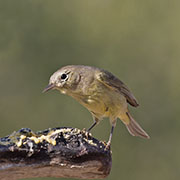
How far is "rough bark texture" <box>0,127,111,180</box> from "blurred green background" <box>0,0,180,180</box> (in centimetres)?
363

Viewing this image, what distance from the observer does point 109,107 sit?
4906 millimetres

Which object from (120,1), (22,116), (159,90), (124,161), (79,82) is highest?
(120,1)

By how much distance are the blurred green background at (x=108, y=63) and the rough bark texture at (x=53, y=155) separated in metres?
3.63

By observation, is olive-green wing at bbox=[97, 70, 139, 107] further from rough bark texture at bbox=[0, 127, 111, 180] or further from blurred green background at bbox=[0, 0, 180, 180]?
blurred green background at bbox=[0, 0, 180, 180]

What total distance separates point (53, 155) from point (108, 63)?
4.67m

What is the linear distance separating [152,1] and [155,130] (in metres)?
2.42

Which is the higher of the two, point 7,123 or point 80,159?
point 80,159

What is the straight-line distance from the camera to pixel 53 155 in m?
3.44

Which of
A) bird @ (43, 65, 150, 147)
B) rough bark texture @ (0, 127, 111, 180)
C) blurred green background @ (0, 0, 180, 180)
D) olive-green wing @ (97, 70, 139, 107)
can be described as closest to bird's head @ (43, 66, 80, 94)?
bird @ (43, 65, 150, 147)

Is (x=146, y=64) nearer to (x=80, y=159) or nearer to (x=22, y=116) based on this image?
(x=22, y=116)

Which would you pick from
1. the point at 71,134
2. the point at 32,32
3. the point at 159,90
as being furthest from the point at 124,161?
the point at 71,134

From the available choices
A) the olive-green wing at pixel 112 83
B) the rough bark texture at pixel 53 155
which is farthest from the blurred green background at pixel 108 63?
the rough bark texture at pixel 53 155

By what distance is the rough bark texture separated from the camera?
132 inches

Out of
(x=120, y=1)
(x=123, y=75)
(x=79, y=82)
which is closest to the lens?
(x=79, y=82)
